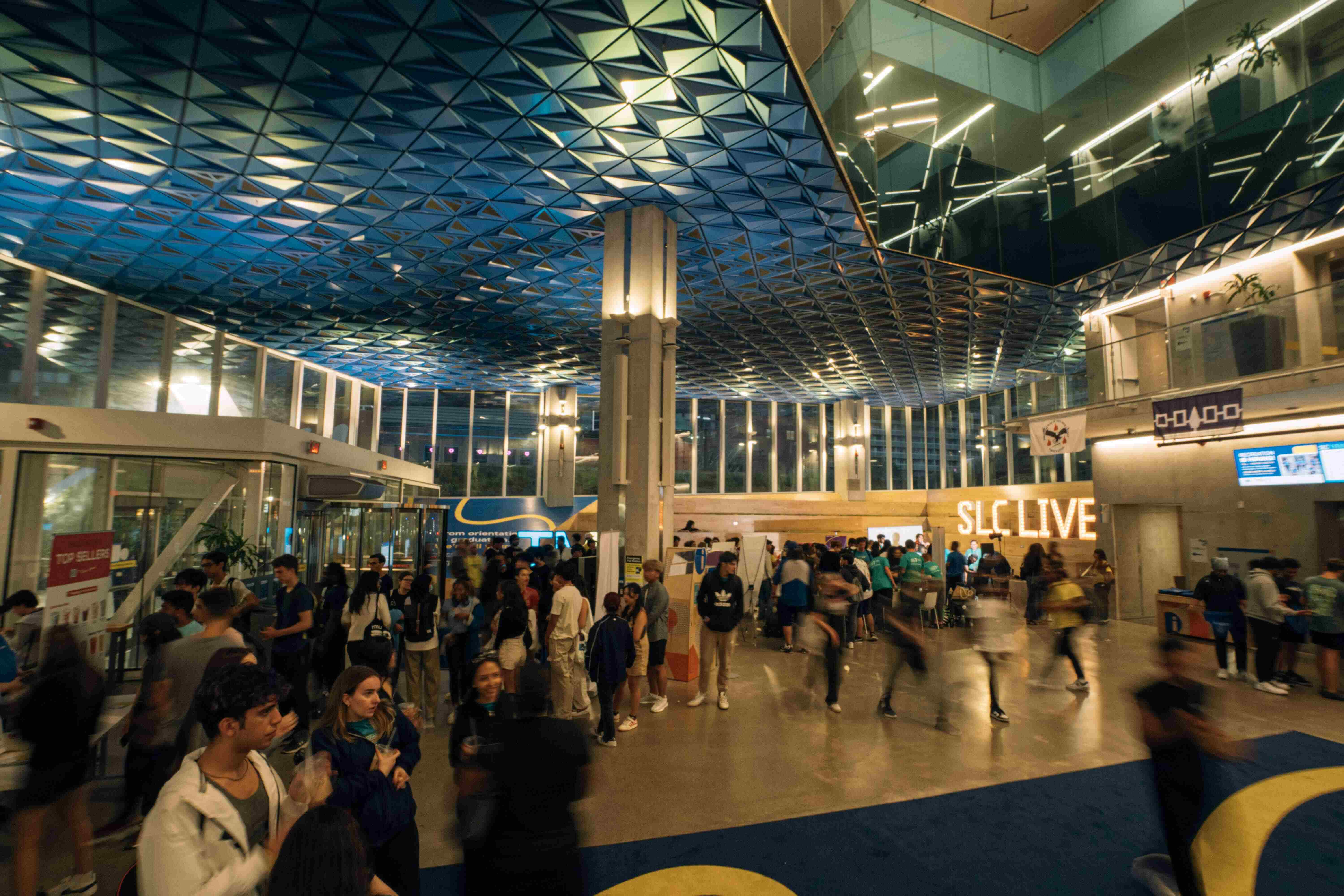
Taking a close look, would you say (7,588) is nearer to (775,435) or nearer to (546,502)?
(546,502)

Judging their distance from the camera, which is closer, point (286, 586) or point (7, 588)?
point (286, 586)

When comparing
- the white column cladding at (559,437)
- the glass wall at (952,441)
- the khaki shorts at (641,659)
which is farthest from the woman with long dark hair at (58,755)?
the glass wall at (952,441)

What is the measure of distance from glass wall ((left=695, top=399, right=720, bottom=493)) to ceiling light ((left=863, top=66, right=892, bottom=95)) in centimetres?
1626

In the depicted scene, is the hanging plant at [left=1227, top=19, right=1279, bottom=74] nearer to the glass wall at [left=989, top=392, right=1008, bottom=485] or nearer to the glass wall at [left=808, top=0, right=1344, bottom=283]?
the glass wall at [left=808, top=0, right=1344, bottom=283]

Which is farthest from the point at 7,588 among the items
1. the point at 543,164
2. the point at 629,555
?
the point at 543,164

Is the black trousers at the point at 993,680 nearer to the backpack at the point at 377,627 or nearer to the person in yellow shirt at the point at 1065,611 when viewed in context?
the person in yellow shirt at the point at 1065,611

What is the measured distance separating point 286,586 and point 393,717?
12.7 feet

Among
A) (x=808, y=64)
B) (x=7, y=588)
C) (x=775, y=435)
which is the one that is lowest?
(x=7, y=588)

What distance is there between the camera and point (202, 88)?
24.1 feet

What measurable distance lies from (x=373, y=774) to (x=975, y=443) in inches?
1042

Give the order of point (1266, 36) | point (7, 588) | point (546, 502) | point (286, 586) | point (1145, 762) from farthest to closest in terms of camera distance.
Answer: point (546, 502) → point (1266, 36) → point (7, 588) → point (286, 586) → point (1145, 762)

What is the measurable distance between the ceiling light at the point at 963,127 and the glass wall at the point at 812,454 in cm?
1553

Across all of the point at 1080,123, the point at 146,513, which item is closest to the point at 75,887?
the point at 146,513

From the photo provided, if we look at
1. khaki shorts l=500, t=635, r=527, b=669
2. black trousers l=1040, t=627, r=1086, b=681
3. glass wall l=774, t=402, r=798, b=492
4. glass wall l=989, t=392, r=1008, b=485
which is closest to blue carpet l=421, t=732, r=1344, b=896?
khaki shorts l=500, t=635, r=527, b=669
